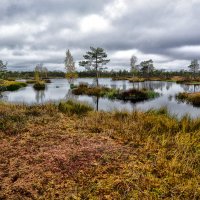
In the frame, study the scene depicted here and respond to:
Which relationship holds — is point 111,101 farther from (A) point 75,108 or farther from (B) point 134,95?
(A) point 75,108

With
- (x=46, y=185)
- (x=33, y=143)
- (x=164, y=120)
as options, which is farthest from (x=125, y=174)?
(x=164, y=120)

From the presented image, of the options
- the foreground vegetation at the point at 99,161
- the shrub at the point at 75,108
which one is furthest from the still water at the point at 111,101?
the foreground vegetation at the point at 99,161

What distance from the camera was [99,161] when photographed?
5.51 metres

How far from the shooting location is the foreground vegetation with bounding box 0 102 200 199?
4.41 m

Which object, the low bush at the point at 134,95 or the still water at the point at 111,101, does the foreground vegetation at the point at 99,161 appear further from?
the low bush at the point at 134,95

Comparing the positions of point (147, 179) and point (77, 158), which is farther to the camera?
point (77, 158)

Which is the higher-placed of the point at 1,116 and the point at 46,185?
the point at 1,116

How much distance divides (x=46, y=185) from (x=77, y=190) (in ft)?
2.16

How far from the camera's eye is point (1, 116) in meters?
9.27

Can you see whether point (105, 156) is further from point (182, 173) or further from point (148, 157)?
point (182, 173)

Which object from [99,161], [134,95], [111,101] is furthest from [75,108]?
[134,95]

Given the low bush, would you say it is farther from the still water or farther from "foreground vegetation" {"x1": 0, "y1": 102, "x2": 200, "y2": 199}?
"foreground vegetation" {"x1": 0, "y1": 102, "x2": 200, "y2": 199}

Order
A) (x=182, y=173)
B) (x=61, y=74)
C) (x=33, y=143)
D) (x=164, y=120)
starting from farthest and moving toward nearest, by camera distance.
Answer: (x=61, y=74)
(x=164, y=120)
(x=33, y=143)
(x=182, y=173)

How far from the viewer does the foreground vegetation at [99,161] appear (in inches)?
173
